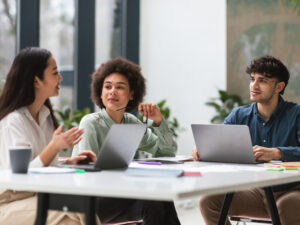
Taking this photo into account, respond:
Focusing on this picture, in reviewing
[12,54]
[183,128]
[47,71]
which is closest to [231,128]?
[47,71]

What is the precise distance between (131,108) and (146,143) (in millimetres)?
311

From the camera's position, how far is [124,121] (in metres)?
2.81

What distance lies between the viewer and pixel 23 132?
6.72 feet

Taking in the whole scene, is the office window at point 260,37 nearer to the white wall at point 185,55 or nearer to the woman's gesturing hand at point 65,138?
the white wall at point 185,55

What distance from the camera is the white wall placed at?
5.46m


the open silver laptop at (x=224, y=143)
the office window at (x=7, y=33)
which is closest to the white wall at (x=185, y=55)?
the office window at (x=7, y=33)

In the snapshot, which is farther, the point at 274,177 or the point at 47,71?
the point at 47,71

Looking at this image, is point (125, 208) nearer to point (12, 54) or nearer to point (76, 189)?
point (76, 189)

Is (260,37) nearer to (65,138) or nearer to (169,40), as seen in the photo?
(169,40)

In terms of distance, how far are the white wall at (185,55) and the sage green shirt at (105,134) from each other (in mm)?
2677

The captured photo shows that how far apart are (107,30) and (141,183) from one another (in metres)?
4.30

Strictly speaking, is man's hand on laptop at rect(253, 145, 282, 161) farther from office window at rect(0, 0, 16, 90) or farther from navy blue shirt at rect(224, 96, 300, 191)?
office window at rect(0, 0, 16, 90)

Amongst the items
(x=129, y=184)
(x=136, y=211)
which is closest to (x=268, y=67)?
(x=136, y=211)

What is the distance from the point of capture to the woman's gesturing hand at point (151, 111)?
2.71m
